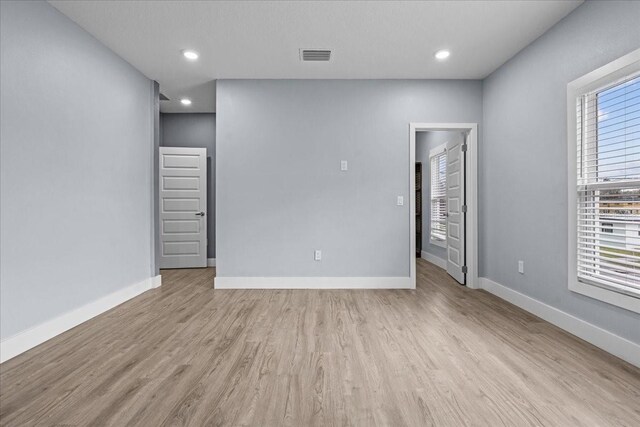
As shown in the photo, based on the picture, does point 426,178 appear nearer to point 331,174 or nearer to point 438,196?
point 438,196

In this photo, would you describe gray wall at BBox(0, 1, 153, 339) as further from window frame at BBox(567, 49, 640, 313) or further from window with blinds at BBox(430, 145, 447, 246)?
window with blinds at BBox(430, 145, 447, 246)

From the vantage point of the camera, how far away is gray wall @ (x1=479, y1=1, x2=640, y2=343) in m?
2.32

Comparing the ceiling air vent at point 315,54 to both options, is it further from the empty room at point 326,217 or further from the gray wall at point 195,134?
the gray wall at point 195,134

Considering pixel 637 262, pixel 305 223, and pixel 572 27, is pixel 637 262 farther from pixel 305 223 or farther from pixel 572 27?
pixel 305 223

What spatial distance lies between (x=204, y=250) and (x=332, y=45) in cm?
388

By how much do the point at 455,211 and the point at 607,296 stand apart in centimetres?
223

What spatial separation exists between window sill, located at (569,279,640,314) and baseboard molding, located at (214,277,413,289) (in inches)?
69.8

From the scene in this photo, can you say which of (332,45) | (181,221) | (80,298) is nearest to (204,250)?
(181,221)

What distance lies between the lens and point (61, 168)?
106 inches

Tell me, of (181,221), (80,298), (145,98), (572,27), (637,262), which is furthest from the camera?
(181,221)

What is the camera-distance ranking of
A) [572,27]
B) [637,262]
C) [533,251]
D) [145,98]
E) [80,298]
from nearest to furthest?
[637,262]
[572,27]
[80,298]
[533,251]
[145,98]

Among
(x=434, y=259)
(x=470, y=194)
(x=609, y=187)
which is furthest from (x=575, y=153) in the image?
(x=434, y=259)

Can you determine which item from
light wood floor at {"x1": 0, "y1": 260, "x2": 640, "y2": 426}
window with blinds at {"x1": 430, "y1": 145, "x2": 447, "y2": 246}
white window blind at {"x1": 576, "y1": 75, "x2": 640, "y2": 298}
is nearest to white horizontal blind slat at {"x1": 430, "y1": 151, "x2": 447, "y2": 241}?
window with blinds at {"x1": 430, "y1": 145, "x2": 447, "y2": 246}

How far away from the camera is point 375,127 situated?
4.07 m
